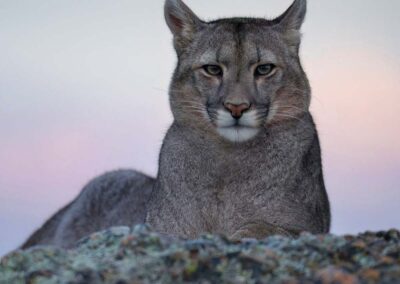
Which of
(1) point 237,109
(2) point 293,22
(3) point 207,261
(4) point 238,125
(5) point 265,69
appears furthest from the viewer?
(2) point 293,22

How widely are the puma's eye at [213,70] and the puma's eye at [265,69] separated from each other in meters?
0.35

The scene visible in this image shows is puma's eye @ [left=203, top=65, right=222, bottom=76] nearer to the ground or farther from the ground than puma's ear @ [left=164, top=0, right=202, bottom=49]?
nearer to the ground

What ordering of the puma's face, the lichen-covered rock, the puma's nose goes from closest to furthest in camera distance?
1. the lichen-covered rock
2. the puma's nose
3. the puma's face

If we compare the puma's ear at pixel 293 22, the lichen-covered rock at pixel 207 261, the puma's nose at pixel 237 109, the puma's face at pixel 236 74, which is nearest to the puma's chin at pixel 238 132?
the puma's face at pixel 236 74

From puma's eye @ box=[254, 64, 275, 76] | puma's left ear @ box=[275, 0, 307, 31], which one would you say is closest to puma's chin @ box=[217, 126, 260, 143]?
puma's eye @ box=[254, 64, 275, 76]

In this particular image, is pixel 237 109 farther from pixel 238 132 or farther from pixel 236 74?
pixel 236 74

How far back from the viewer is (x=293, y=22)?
9.82 meters

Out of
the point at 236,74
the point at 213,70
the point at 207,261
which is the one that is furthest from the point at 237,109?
the point at 207,261

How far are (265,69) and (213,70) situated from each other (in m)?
0.49

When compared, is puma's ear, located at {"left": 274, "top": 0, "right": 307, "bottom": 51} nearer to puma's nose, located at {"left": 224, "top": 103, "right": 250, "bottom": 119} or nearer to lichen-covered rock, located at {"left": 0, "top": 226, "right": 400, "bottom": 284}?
puma's nose, located at {"left": 224, "top": 103, "right": 250, "bottom": 119}

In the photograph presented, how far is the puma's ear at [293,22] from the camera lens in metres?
9.74

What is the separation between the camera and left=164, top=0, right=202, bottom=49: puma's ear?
386 inches

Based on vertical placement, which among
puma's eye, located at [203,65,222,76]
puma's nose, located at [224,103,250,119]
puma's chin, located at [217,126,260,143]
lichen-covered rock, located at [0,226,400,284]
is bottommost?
lichen-covered rock, located at [0,226,400,284]

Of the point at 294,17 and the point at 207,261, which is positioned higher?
the point at 294,17
